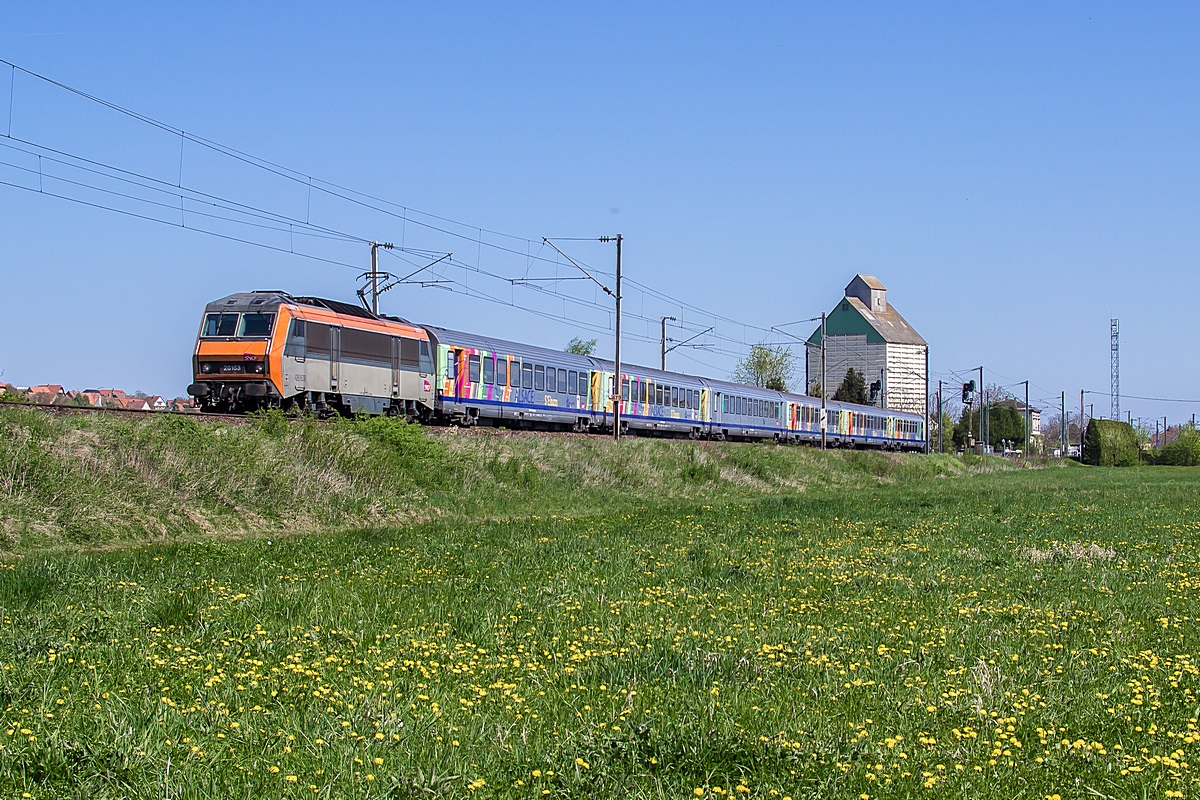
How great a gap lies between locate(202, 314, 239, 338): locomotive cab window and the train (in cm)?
3

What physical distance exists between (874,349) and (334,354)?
95.4 m

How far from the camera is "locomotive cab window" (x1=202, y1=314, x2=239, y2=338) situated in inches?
1052

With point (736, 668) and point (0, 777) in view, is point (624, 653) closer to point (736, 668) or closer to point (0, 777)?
point (736, 668)

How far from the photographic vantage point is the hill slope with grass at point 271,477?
1681 cm

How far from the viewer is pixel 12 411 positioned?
17.9 meters

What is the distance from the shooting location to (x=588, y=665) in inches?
313

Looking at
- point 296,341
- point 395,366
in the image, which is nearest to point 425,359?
point 395,366

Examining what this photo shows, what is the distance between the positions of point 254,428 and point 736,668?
1623 centimetres

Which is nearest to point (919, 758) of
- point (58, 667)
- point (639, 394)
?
point (58, 667)

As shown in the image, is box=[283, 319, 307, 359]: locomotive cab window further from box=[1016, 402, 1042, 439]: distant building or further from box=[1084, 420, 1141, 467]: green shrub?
box=[1016, 402, 1042, 439]: distant building

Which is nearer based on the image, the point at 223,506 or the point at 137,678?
the point at 137,678

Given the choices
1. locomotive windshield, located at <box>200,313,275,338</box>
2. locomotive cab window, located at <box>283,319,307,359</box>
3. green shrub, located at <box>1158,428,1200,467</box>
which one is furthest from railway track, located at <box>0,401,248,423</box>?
green shrub, located at <box>1158,428,1200,467</box>

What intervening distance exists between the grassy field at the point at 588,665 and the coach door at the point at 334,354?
1068 centimetres

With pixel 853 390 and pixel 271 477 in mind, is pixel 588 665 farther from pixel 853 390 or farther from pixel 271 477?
pixel 853 390
